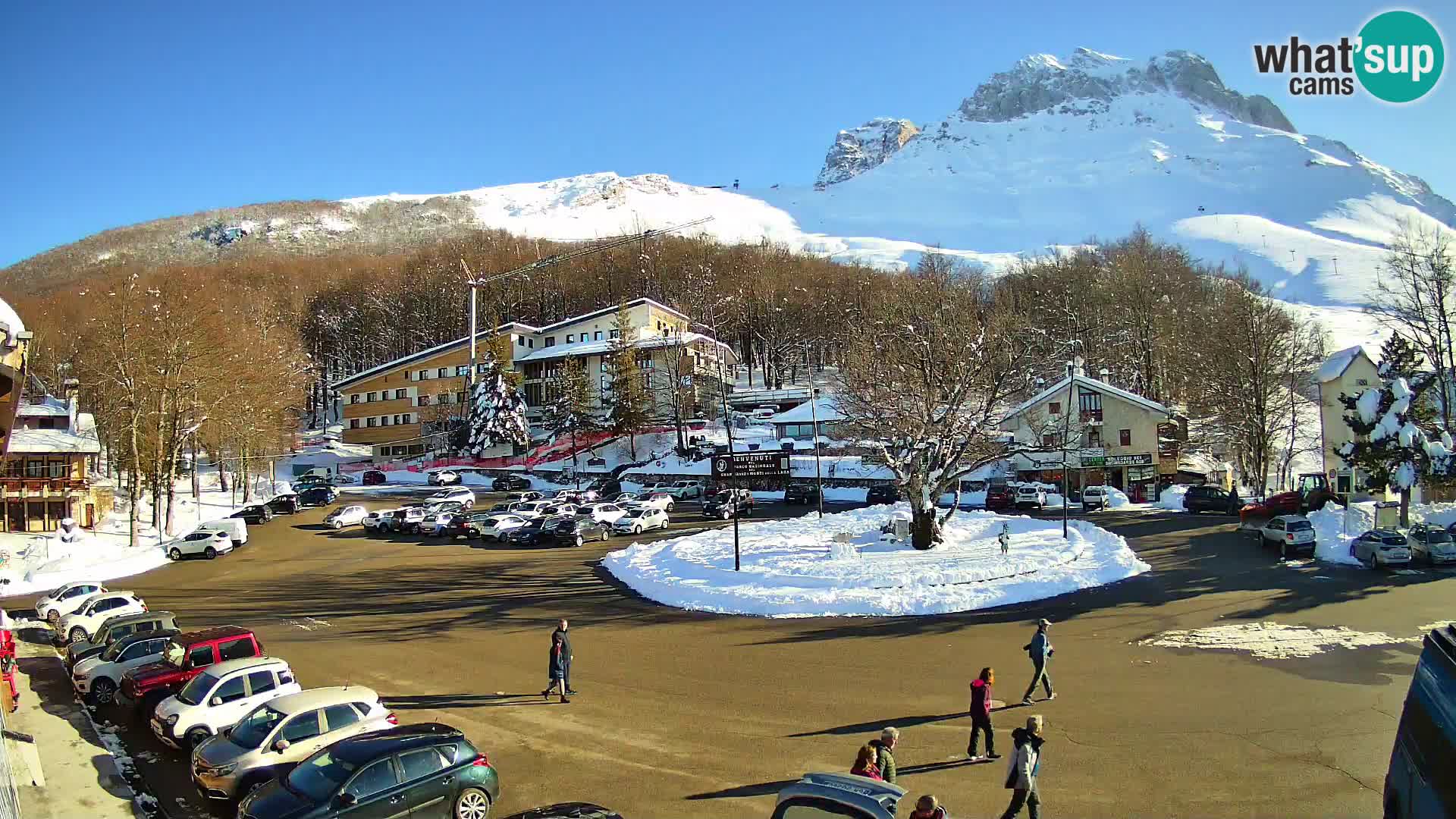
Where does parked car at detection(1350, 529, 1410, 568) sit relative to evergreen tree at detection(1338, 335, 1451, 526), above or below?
below

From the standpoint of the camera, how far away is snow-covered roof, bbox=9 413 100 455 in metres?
43.9

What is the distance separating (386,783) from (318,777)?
794 millimetres

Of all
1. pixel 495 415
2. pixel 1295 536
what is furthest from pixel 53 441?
pixel 1295 536

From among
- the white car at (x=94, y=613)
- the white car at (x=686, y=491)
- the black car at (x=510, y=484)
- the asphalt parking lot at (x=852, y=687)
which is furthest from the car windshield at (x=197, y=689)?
the black car at (x=510, y=484)

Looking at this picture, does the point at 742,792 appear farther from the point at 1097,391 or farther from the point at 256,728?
the point at 1097,391

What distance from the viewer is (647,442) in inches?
2817

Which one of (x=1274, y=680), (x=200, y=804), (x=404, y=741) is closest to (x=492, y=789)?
(x=404, y=741)

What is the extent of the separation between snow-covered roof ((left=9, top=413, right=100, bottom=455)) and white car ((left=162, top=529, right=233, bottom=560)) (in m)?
13.6

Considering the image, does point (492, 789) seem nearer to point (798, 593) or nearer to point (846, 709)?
point (846, 709)

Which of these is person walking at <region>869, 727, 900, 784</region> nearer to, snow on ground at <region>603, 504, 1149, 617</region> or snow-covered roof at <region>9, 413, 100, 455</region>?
snow on ground at <region>603, 504, 1149, 617</region>

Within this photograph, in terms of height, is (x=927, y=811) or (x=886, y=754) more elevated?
(x=927, y=811)

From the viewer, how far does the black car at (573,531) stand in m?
36.9

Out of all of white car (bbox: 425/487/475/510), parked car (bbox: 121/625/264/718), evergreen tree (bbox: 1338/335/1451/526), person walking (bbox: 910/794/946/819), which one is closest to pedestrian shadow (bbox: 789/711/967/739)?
person walking (bbox: 910/794/946/819)

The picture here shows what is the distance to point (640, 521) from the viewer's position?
1596 inches
